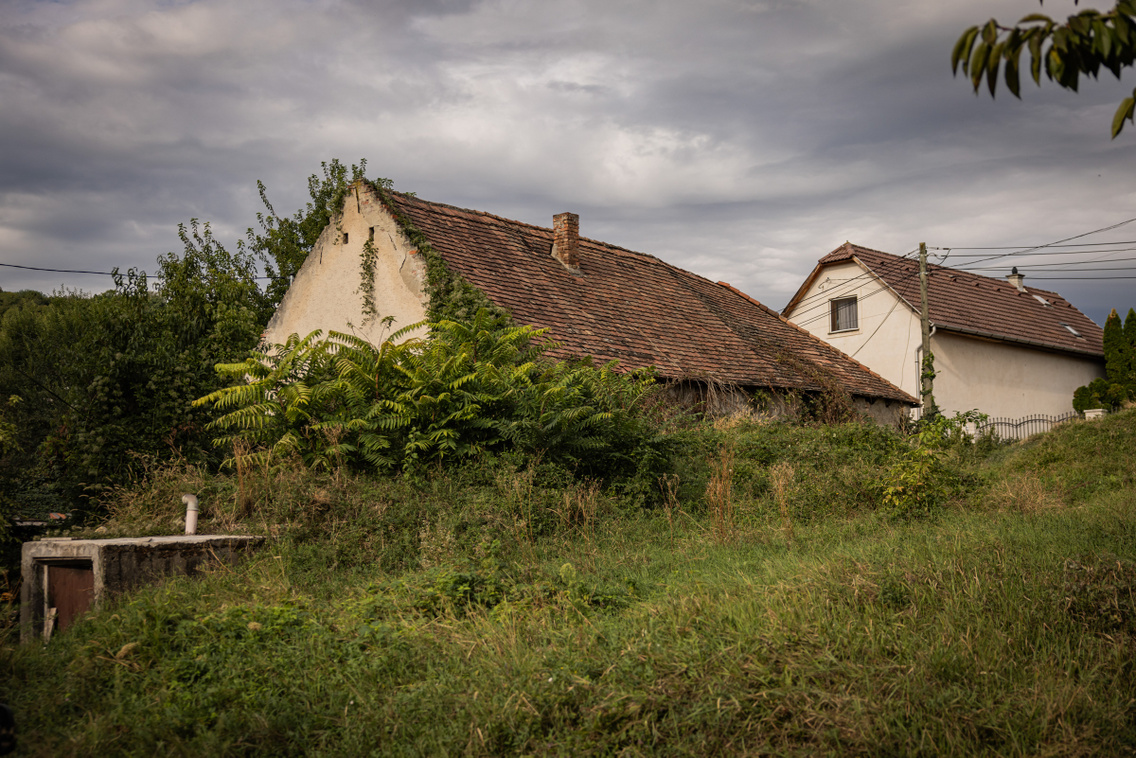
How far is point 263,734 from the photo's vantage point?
3.91 meters

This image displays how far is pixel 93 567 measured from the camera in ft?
22.4

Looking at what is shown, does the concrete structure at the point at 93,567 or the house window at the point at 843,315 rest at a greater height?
the house window at the point at 843,315

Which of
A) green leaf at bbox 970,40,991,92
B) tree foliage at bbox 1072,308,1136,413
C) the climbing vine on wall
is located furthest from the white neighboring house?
green leaf at bbox 970,40,991,92

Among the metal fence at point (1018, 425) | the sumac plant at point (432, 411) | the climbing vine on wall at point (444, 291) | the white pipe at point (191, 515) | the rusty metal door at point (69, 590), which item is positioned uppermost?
the climbing vine on wall at point (444, 291)

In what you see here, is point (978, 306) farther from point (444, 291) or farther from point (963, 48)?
point (963, 48)

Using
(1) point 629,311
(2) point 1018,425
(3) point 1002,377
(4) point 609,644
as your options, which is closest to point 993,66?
(4) point 609,644

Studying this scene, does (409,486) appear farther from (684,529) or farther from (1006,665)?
(1006,665)

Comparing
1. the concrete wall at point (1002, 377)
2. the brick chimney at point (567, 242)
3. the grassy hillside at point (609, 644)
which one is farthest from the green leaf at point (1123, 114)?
the concrete wall at point (1002, 377)

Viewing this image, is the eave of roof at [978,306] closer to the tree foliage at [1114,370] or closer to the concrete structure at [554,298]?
the tree foliage at [1114,370]

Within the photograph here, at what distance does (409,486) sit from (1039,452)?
12.0 meters

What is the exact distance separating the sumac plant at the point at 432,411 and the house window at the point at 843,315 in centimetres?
1745

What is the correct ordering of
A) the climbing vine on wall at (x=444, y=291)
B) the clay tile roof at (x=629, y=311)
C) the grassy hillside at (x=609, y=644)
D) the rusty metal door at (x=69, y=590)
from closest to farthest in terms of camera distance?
1. the grassy hillside at (x=609, y=644)
2. the rusty metal door at (x=69, y=590)
3. the climbing vine on wall at (x=444, y=291)
4. the clay tile roof at (x=629, y=311)

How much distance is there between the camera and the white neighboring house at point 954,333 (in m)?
23.5

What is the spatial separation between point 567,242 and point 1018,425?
16.9m
